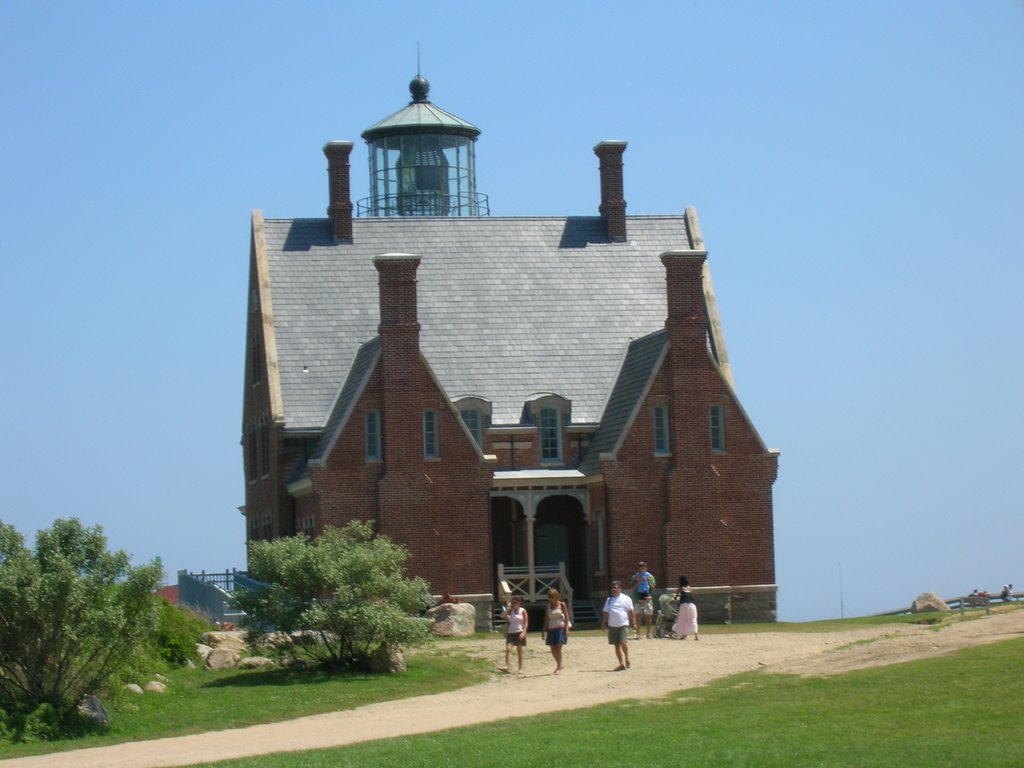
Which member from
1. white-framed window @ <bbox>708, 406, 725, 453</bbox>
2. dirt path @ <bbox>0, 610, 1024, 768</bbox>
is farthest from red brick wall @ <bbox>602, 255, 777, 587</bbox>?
Result: dirt path @ <bbox>0, 610, 1024, 768</bbox>

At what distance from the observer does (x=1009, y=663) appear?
26625mm

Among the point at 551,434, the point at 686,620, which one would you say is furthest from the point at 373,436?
the point at 686,620

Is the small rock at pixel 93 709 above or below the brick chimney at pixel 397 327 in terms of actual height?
below

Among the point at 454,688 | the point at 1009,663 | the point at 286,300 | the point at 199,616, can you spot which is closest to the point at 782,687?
the point at 1009,663

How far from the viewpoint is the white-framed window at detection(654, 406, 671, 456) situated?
4447 cm

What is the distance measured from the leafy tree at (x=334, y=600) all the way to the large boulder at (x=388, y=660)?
5.8 inches

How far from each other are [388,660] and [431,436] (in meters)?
12.1

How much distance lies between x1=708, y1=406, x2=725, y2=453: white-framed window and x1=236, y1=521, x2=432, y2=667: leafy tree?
13169 mm

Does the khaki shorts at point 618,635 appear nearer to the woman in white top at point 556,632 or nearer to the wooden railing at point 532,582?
the woman in white top at point 556,632

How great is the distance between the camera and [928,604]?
4494cm

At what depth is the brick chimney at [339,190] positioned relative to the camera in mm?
49594

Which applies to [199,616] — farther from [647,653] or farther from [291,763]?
[291,763]

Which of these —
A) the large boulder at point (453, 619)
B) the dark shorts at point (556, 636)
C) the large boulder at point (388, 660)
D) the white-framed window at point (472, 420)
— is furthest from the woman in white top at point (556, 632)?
the white-framed window at point (472, 420)

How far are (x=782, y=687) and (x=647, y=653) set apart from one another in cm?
665
